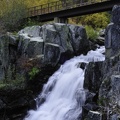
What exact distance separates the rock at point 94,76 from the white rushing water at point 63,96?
0.62 metres

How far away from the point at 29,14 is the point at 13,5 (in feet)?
16.1

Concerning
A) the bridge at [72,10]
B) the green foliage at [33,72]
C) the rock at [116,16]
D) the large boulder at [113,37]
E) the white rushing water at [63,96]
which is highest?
the bridge at [72,10]

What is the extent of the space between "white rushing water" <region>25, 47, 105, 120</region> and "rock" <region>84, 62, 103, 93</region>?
2.05 ft

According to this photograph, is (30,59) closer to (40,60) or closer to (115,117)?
(40,60)

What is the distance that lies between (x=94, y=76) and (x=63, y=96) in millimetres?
3245

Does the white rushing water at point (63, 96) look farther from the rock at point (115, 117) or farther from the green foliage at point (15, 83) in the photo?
the rock at point (115, 117)

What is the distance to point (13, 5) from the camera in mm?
38625

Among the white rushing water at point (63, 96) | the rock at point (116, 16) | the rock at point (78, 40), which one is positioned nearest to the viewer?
the rock at point (116, 16)

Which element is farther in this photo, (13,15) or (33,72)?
(13,15)

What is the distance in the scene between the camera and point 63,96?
814 inches


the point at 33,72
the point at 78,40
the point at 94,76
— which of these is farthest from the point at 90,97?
the point at 78,40

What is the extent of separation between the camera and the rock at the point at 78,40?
2700 centimetres

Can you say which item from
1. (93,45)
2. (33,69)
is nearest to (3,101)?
(33,69)

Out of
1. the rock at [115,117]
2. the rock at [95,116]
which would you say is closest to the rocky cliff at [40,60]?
the rock at [95,116]
